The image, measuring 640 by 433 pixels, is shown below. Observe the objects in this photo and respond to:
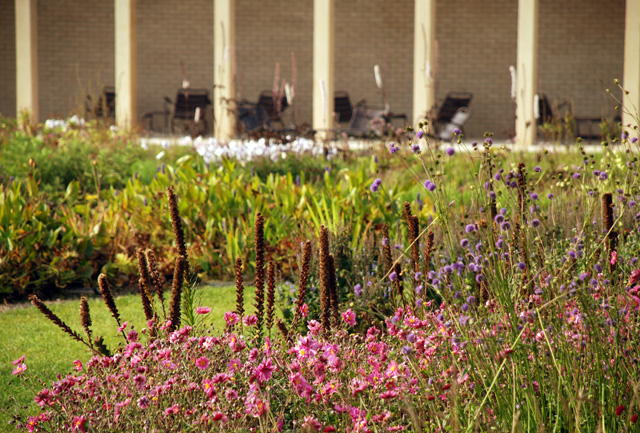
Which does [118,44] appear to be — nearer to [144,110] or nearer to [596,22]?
[144,110]

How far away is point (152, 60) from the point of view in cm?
1830

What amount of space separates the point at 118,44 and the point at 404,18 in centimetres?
675

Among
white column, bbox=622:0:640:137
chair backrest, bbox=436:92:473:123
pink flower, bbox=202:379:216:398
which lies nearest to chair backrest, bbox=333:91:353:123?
chair backrest, bbox=436:92:473:123

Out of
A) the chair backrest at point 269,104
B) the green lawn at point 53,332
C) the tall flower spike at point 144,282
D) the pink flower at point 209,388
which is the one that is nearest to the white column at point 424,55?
the chair backrest at point 269,104

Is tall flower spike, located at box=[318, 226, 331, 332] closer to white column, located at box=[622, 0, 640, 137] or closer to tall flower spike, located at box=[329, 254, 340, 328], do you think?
tall flower spike, located at box=[329, 254, 340, 328]

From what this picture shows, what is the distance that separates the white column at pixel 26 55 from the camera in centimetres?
1468

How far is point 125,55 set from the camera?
47.7ft

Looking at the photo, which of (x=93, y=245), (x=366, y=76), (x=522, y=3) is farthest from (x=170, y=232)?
(x=366, y=76)

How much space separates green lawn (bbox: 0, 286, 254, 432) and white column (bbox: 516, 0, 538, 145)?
9.38 m

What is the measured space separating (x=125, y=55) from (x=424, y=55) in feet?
17.9

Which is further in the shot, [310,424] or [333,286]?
[333,286]

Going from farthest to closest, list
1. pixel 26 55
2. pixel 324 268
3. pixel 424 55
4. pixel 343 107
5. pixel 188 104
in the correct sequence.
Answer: pixel 343 107 < pixel 188 104 < pixel 26 55 < pixel 424 55 < pixel 324 268

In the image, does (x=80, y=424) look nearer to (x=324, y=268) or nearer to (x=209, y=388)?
(x=209, y=388)

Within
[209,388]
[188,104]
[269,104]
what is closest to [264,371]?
[209,388]
